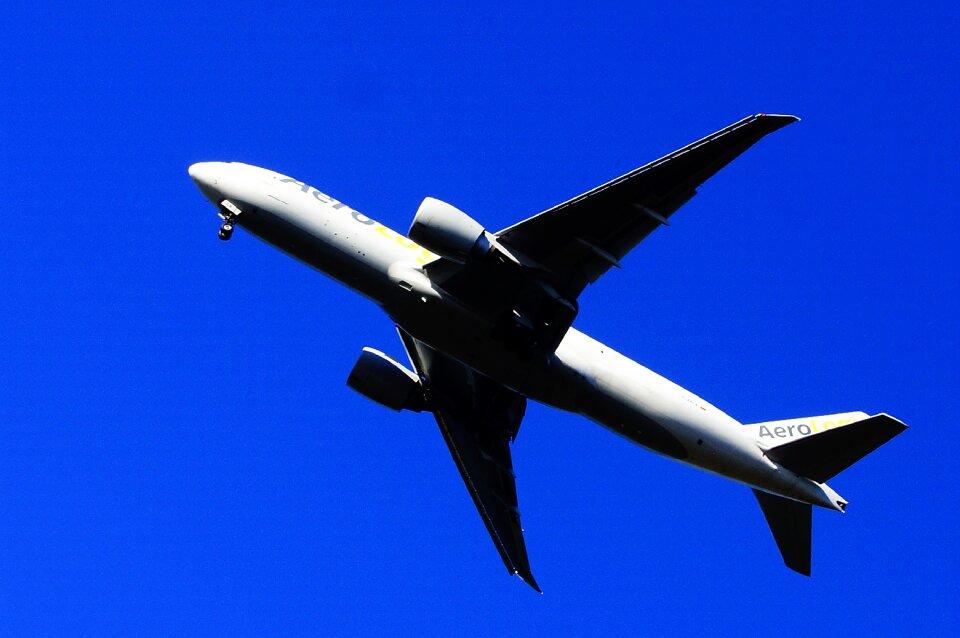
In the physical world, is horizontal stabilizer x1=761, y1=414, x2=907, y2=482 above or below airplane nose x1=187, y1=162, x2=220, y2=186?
below

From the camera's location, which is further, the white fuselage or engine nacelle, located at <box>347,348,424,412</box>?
engine nacelle, located at <box>347,348,424,412</box>

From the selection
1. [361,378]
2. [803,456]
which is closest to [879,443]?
[803,456]

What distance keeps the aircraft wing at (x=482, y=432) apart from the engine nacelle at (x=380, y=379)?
1.23 m

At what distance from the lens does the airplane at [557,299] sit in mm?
37719

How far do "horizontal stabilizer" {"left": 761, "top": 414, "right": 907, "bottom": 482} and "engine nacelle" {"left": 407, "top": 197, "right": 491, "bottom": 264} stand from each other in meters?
12.6

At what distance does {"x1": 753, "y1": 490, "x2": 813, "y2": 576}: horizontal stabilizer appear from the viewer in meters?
41.9

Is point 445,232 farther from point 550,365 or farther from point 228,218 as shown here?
point 228,218

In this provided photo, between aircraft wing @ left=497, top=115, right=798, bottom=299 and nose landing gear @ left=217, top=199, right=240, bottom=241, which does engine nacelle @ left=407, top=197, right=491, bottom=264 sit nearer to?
aircraft wing @ left=497, top=115, right=798, bottom=299

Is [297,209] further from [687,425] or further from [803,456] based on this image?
[803,456]

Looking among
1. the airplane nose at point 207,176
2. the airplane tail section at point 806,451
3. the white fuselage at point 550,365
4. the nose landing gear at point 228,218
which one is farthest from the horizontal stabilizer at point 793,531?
the airplane nose at point 207,176

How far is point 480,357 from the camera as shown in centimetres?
4062

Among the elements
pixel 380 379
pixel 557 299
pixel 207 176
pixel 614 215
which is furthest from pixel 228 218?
pixel 614 215

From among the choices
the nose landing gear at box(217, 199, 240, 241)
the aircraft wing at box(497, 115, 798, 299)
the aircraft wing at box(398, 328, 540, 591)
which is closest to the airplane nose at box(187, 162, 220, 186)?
the nose landing gear at box(217, 199, 240, 241)

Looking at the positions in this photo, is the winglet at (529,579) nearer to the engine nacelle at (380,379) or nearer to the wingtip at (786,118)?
the engine nacelle at (380,379)
